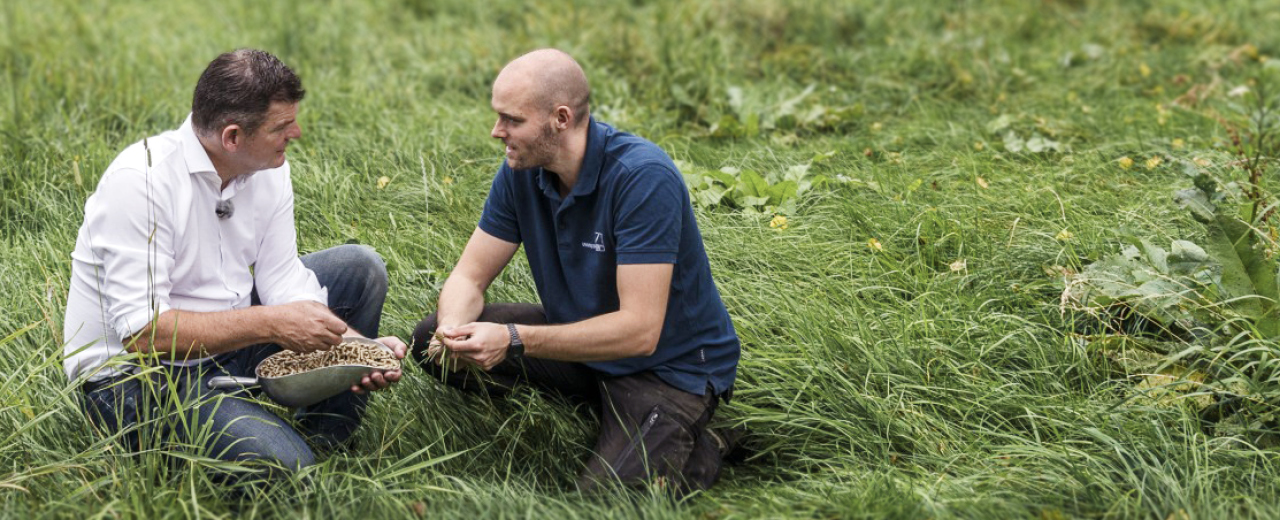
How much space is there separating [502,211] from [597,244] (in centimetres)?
35

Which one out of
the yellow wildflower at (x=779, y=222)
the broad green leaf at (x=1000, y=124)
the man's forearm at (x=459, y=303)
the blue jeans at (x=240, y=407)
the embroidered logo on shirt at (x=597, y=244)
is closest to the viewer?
the blue jeans at (x=240, y=407)

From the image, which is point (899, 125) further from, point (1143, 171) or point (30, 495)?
point (30, 495)

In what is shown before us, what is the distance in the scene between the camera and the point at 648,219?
285cm

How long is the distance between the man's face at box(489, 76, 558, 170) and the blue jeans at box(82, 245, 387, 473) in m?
0.65

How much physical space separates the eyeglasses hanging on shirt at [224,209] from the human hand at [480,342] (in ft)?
2.13

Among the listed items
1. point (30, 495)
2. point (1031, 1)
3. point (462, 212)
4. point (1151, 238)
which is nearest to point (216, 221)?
point (30, 495)

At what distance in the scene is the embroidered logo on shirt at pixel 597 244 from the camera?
2969mm

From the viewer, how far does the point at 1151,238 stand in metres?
3.79

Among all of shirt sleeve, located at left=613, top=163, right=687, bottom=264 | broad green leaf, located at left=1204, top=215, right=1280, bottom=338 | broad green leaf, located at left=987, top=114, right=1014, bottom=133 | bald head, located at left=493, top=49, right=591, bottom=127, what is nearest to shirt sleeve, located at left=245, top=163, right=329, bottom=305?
bald head, located at left=493, top=49, right=591, bottom=127

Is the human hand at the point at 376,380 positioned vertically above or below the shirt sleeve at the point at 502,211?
below

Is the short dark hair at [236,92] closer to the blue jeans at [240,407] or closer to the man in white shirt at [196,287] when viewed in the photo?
the man in white shirt at [196,287]

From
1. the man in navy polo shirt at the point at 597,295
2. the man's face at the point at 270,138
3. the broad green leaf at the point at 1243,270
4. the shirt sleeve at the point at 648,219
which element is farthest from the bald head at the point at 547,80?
the broad green leaf at the point at 1243,270

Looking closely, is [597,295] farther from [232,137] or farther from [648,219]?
[232,137]

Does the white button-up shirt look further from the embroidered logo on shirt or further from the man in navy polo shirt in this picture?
the embroidered logo on shirt
